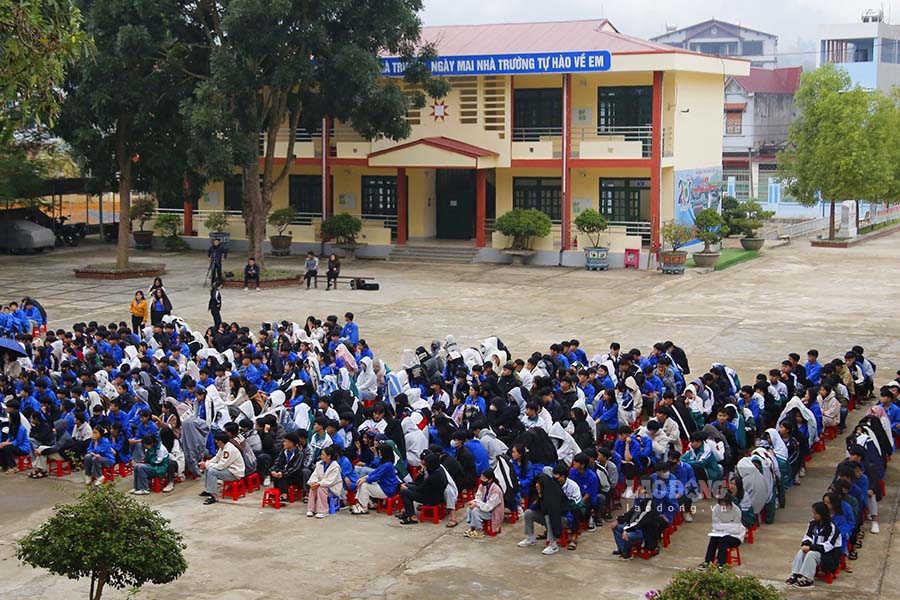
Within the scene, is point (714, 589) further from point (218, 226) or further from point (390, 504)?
point (218, 226)

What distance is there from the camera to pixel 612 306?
27.1m

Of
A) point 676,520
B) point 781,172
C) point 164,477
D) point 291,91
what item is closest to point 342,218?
point 291,91

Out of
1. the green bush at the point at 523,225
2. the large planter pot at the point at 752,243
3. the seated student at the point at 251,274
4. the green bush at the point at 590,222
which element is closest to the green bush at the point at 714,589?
the seated student at the point at 251,274

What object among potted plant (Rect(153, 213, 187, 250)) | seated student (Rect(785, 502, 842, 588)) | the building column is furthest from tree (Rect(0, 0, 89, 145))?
potted plant (Rect(153, 213, 187, 250))

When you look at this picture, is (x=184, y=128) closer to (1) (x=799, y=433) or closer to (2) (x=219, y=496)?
(2) (x=219, y=496)

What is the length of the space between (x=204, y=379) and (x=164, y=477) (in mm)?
2094

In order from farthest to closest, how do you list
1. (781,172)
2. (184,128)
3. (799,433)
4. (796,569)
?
(781,172)
(184,128)
(799,433)
(796,569)

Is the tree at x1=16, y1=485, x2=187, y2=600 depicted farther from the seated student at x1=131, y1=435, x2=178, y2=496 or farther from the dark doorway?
the dark doorway

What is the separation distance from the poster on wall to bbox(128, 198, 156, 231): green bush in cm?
1670

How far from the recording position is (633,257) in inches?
1319

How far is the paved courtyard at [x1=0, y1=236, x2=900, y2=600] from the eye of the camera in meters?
11.2

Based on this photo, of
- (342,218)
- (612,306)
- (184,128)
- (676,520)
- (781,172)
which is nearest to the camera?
(676,520)

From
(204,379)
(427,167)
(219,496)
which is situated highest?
(427,167)

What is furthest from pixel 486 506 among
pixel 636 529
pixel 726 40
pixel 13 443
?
pixel 726 40
